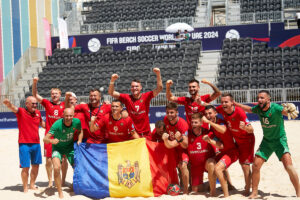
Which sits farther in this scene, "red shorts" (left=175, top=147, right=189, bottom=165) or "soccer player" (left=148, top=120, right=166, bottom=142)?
"soccer player" (left=148, top=120, right=166, bottom=142)

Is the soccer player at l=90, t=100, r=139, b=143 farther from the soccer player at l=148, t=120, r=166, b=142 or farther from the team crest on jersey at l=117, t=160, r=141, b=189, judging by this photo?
the team crest on jersey at l=117, t=160, r=141, b=189

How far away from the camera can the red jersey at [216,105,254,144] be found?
6863mm

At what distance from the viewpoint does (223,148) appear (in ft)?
22.8

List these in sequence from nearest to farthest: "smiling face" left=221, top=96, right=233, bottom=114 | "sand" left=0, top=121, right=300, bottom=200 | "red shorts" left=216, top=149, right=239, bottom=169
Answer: "red shorts" left=216, top=149, right=239, bottom=169 < "smiling face" left=221, top=96, right=233, bottom=114 < "sand" left=0, top=121, right=300, bottom=200

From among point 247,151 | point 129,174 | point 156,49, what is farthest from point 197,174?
point 156,49

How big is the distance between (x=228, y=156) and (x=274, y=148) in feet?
2.52

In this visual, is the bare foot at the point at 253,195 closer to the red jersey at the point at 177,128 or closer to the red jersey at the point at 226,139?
the red jersey at the point at 226,139

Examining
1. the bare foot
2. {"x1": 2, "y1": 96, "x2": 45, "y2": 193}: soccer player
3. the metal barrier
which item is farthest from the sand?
the metal barrier

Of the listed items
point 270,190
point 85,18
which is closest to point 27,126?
point 270,190

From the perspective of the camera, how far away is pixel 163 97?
19.8m

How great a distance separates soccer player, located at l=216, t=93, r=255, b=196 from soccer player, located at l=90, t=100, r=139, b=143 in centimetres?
171

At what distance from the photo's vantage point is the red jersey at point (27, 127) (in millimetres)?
7746

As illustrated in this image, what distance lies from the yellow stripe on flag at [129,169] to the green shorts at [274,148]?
1.97 metres

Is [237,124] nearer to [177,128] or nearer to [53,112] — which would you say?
[177,128]
